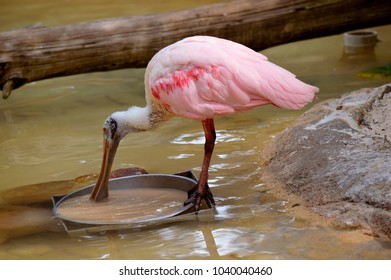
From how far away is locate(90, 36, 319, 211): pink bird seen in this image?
Answer: 459cm

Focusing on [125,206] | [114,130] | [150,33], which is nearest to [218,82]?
[114,130]

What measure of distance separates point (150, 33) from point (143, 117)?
2.26 meters

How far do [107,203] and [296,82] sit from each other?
1.31 m

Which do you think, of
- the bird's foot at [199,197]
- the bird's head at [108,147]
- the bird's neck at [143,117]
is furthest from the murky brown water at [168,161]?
the bird's neck at [143,117]

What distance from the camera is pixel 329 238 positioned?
4.12 meters

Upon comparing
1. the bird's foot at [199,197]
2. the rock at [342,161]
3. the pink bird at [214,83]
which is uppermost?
the pink bird at [214,83]

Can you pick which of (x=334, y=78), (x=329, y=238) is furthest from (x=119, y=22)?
(x=329, y=238)

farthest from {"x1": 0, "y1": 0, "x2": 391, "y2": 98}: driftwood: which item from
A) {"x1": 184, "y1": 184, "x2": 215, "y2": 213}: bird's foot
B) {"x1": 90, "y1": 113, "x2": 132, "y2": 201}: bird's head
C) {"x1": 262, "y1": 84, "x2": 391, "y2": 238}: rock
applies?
{"x1": 184, "y1": 184, "x2": 215, "y2": 213}: bird's foot

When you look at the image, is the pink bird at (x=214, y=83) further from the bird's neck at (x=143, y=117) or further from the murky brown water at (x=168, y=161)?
the murky brown water at (x=168, y=161)

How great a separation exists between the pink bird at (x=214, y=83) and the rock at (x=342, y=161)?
1.40 ft

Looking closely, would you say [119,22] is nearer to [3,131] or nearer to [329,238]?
[3,131]

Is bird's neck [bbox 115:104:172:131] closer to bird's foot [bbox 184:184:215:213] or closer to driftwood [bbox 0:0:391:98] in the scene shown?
bird's foot [bbox 184:184:215:213]

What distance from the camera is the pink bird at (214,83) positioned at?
181 inches

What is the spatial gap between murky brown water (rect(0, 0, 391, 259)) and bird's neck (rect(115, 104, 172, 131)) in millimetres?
582
